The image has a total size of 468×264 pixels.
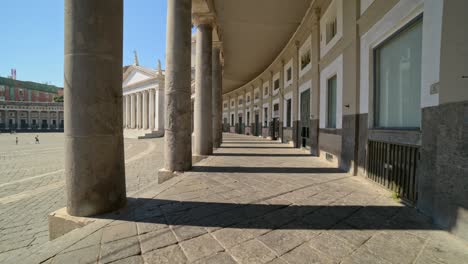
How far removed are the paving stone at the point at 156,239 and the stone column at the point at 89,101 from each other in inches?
36.0

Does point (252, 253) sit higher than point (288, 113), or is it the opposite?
point (288, 113)

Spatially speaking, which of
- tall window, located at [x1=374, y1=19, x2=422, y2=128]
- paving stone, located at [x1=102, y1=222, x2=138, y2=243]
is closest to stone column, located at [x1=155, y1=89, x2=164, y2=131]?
tall window, located at [x1=374, y1=19, x2=422, y2=128]

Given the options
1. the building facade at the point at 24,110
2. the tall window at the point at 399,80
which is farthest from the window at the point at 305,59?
the building facade at the point at 24,110

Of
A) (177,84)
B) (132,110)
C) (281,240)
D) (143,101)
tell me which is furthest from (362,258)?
(132,110)

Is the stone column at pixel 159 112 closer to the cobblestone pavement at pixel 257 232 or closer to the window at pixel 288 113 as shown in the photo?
the window at pixel 288 113

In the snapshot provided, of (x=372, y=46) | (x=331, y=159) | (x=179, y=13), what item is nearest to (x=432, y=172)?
(x=372, y=46)

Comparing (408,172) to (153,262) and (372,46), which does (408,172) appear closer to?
(372,46)

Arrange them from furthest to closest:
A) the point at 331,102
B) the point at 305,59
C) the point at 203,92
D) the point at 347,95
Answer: the point at 305,59, the point at 203,92, the point at 331,102, the point at 347,95

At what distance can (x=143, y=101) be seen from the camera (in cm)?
4294

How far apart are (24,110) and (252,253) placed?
87.2 metres

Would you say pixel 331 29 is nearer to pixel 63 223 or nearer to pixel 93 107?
pixel 93 107

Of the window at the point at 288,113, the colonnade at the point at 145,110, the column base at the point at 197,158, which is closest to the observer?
the column base at the point at 197,158

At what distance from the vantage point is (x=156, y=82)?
40.3 m

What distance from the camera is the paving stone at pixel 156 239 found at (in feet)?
7.46
